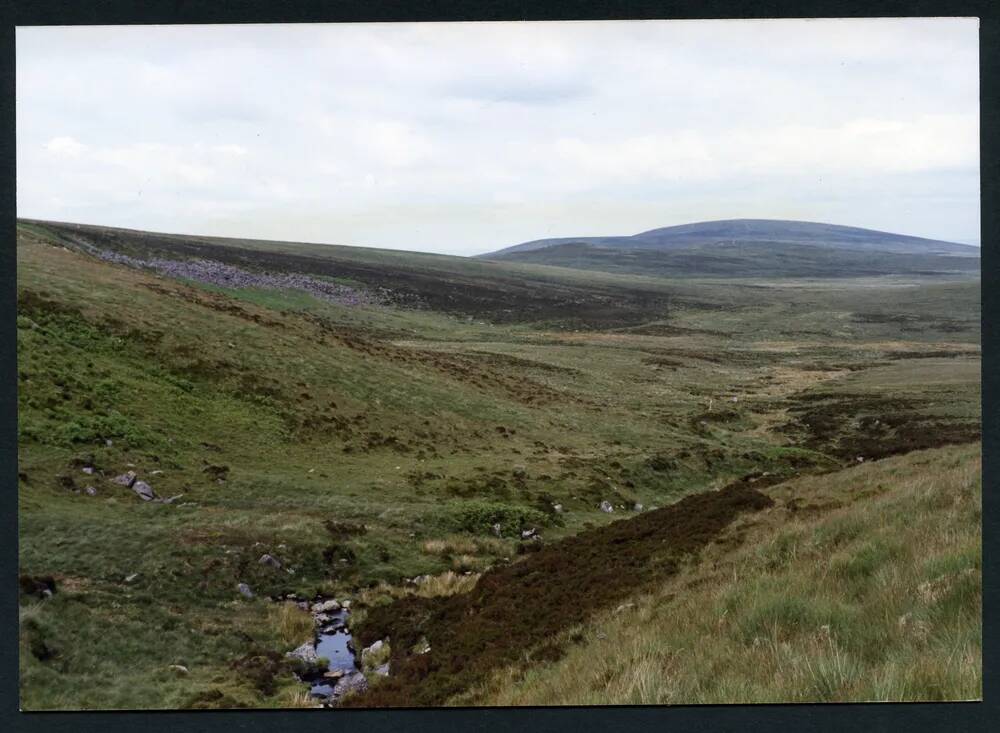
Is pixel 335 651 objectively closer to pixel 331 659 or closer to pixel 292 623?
pixel 331 659

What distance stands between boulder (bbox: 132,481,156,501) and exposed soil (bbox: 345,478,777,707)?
5.98 meters

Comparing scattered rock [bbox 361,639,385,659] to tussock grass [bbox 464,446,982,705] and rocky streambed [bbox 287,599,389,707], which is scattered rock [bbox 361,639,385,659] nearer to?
rocky streambed [bbox 287,599,389,707]

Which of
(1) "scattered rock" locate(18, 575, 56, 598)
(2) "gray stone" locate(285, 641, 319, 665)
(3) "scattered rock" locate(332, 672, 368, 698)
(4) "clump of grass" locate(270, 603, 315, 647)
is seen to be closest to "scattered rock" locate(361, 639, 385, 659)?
(3) "scattered rock" locate(332, 672, 368, 698)

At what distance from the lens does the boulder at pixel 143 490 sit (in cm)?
1325

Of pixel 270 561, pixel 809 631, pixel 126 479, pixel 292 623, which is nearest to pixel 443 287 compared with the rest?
pixel 126 479

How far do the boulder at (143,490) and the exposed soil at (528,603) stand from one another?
598 cm

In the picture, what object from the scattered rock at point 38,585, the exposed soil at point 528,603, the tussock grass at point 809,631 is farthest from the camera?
the scattered rock at point 38,585

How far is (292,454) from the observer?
648 inches

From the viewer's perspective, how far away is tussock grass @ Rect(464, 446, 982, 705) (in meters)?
6.11

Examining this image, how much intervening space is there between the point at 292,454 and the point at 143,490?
3756 mm

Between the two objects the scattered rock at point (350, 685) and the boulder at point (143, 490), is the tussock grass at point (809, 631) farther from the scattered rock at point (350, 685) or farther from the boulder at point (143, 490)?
the boulder at point (143, 490)

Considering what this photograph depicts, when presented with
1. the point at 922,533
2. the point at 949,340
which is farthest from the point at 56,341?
the point at 949,340

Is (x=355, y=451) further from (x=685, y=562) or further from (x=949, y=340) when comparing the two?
(x=949, y=340)

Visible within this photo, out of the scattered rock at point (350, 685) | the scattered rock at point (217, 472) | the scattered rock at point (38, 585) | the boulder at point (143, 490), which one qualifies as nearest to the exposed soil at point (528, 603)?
the scattered rock at point (350, 685)
